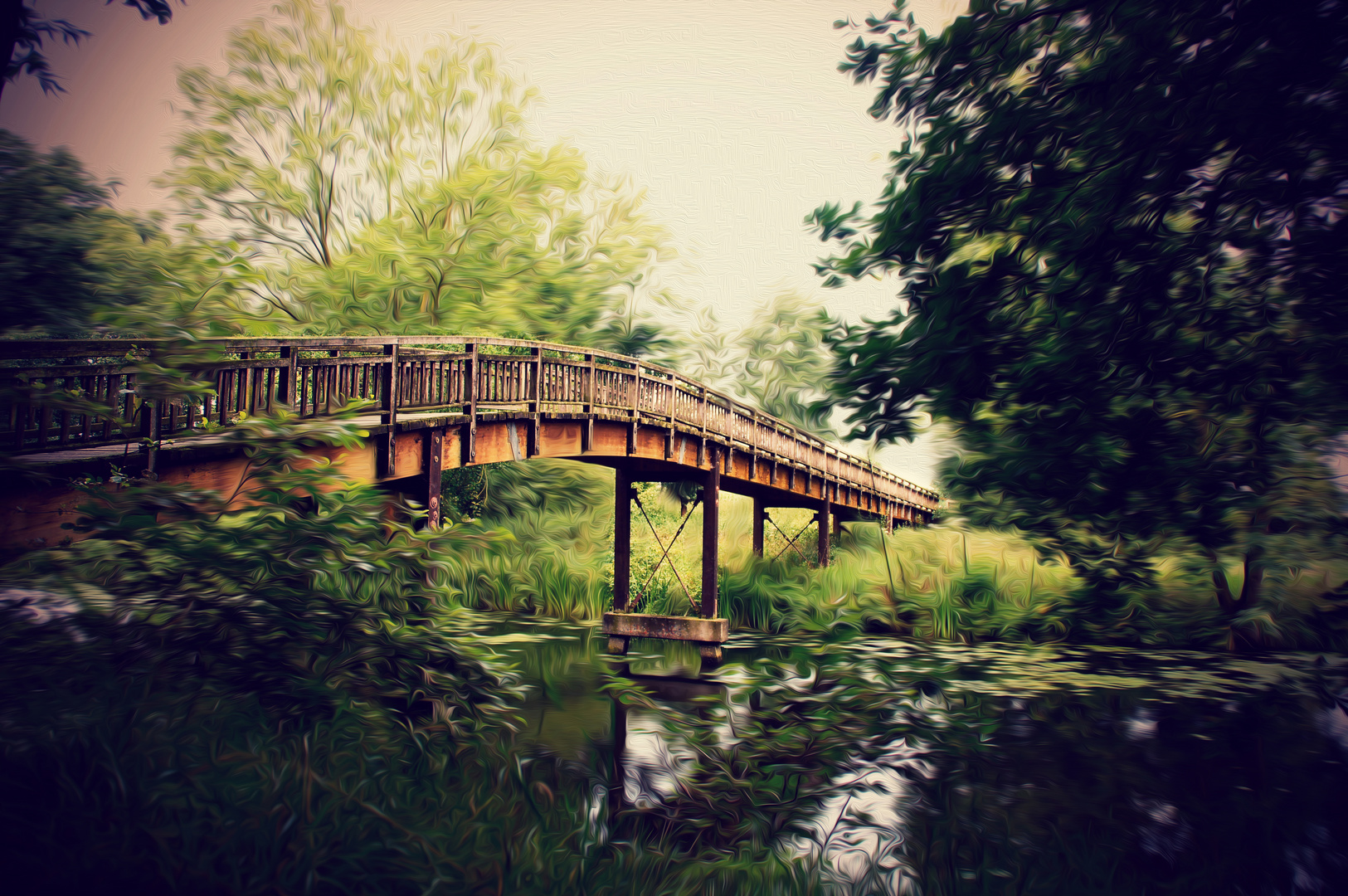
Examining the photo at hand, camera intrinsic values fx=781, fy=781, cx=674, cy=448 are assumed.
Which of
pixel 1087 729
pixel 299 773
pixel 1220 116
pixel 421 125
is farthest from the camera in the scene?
pixel 421 125

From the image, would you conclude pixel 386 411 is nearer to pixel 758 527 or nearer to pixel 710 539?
pixel 710 539

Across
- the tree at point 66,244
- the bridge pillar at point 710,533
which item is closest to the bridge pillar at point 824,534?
the bridge pillar at point 710,533

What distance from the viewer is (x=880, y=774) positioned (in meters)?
9.62

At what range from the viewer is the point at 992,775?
8523 mm

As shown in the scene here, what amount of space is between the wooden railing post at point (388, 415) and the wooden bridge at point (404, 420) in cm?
2

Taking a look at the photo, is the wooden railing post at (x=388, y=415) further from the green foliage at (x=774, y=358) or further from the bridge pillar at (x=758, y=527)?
the green foliage at (x=774, y=358)

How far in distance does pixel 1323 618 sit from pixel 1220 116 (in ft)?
11.9

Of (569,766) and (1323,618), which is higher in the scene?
(1323,618)

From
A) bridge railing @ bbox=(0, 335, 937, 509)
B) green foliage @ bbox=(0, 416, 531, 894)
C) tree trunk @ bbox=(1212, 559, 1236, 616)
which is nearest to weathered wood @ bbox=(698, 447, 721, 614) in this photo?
bridge railing @ bbox=(0, 335, 937, 509)

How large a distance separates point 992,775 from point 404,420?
26.3 ft

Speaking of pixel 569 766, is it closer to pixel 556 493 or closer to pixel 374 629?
pixel 374 629

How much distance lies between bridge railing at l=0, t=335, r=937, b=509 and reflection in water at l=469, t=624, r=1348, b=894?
310 centimetres

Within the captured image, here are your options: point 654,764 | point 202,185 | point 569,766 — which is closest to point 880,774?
point 654,764

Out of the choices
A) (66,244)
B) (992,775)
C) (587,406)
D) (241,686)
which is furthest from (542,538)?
(241,686)
